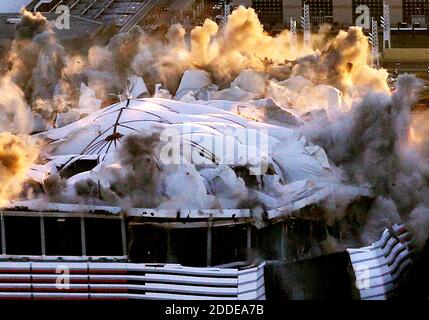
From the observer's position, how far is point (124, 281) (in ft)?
38.8

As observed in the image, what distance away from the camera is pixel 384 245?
12172 millimetres

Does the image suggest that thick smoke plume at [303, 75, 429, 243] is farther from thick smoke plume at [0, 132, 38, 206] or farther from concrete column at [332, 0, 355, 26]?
concrete column at [332, 0, 355, 26]

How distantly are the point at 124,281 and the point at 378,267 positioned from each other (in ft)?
7.22

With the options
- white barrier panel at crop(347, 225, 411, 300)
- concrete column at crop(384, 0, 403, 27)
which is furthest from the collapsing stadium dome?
concrete column at crop(384, 0, 403, 27)

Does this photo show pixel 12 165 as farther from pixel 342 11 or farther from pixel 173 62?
pixel 342 11

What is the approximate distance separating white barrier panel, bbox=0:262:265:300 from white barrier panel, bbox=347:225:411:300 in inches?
33.1

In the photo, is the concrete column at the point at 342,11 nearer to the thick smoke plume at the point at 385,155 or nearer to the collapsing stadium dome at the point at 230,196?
the collapsing stadium dome at the point at 230,196

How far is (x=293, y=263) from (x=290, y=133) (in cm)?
242

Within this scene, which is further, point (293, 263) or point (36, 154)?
point (36, 154)

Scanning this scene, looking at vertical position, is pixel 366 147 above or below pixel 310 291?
above

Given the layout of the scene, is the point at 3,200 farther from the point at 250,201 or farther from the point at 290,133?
the point at 290,133

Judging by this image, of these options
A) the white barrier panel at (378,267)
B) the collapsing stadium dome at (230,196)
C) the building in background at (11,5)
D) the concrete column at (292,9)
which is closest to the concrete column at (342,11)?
the concrete column at (292,9)
